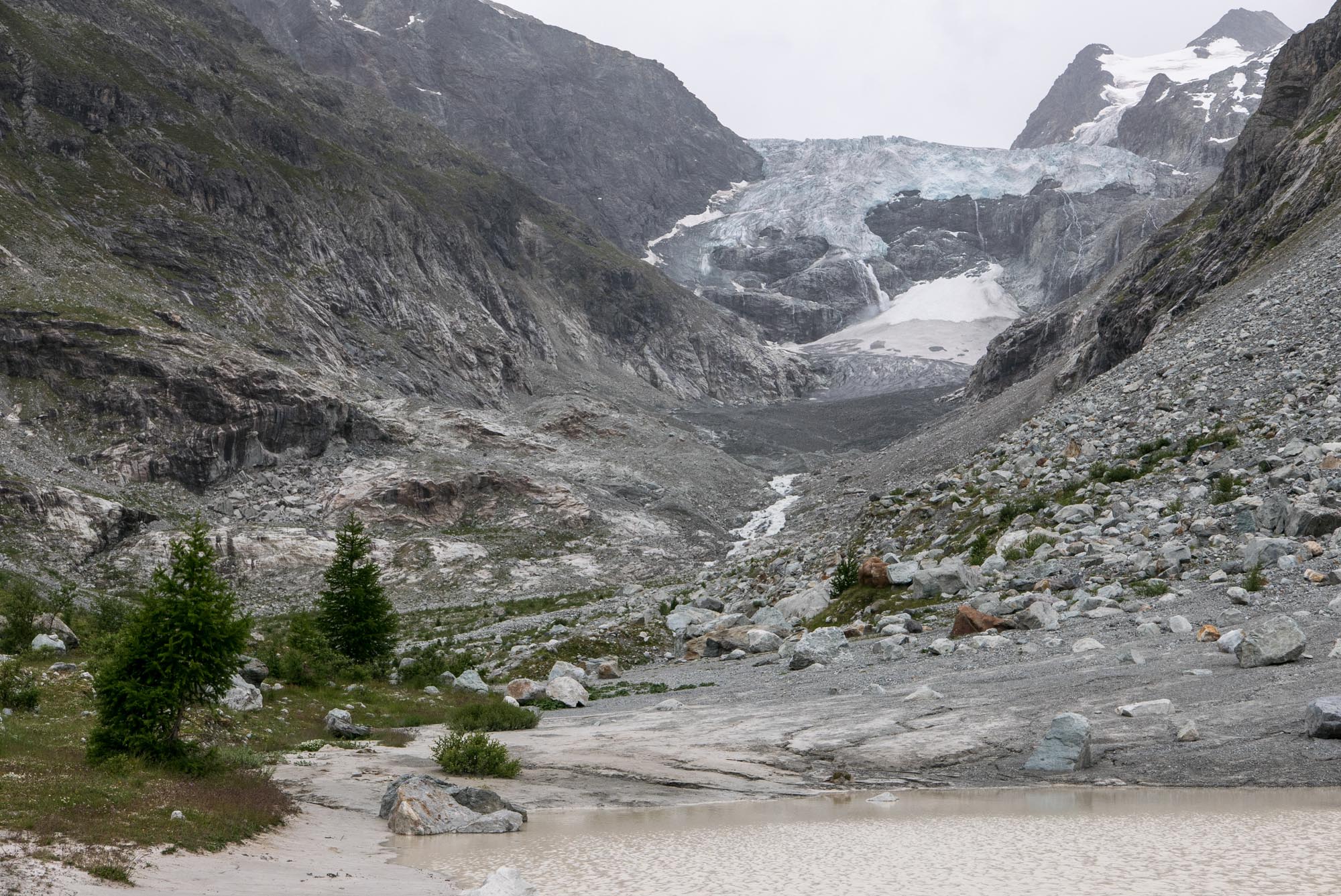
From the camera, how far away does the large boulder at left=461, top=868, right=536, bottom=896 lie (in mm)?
7965

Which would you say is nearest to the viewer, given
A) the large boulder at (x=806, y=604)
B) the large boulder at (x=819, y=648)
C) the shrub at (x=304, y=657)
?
the large boulder at (x=819, y=648)

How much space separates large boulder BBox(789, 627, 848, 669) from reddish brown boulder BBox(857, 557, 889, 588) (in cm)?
392

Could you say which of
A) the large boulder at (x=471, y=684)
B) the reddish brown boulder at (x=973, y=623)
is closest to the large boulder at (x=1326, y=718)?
the reddish brown boulder at (x=973, y=623)

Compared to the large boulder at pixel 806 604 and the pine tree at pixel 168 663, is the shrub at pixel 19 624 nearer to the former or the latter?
the pine tree at pixel 168 663

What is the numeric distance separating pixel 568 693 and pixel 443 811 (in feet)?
39.0

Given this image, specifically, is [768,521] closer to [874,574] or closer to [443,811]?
[874,574]

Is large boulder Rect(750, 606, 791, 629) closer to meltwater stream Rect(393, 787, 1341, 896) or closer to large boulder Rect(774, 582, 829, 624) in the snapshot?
large boulder Rect(774, 582, 829, 624)

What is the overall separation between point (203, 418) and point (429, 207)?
61.8 m

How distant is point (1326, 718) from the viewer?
10.7 meters

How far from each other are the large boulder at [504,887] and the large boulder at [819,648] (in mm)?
14057

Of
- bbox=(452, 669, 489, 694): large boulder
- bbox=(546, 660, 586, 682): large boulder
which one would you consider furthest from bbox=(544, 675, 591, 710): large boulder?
bbox=(452, 669, 489, 694): large boulder

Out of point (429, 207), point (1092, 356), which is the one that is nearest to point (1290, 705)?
point (1092, 356)

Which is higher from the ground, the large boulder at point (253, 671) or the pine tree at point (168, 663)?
the pine tree at point (168, 663)

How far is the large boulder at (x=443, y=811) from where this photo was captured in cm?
1112
